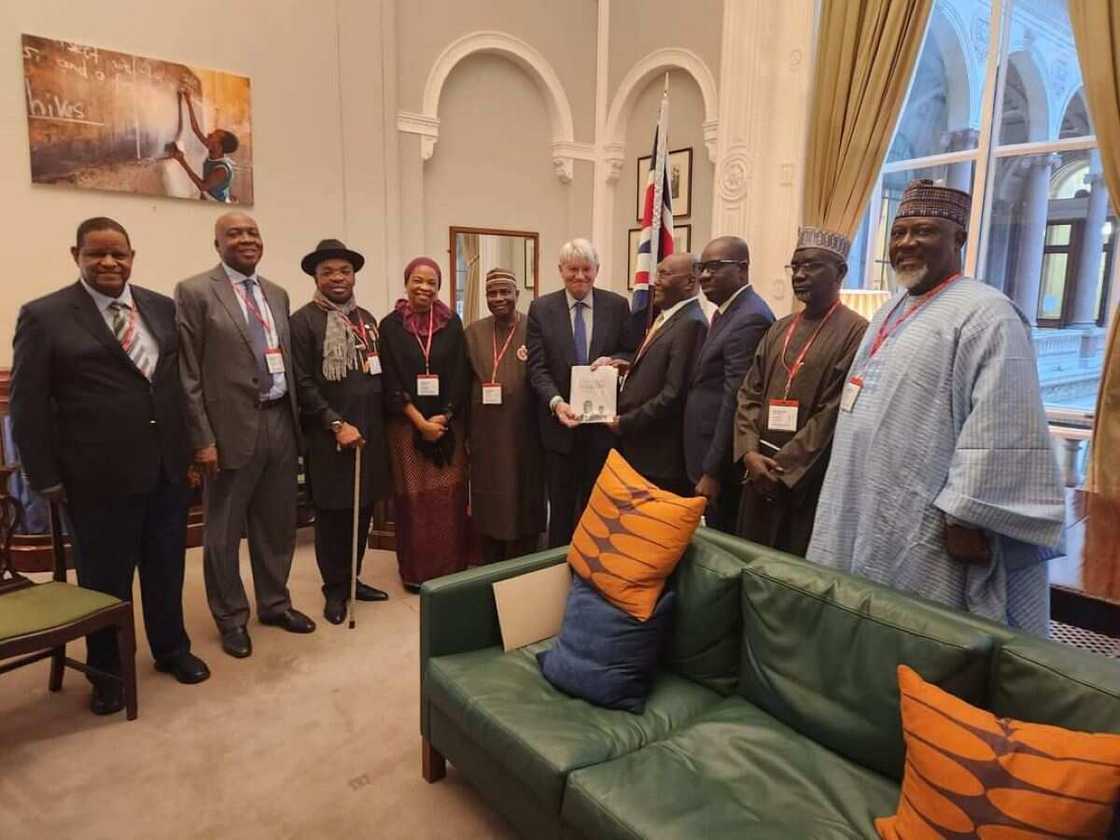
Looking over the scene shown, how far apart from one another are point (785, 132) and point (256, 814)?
177 inches

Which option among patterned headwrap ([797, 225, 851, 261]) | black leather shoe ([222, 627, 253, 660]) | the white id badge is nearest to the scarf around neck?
the white id badge

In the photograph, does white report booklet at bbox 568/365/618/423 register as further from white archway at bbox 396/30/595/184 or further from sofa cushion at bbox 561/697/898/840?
white archway at bbox 396/30/595/184

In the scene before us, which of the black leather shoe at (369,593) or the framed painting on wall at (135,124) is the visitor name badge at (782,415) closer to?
the black leather shoe at (369,593)

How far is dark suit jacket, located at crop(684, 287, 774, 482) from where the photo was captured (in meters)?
2.73

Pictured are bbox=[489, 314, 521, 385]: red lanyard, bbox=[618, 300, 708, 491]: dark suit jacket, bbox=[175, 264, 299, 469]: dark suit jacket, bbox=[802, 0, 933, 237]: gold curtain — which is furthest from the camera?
bbox=[802, 0, 933, 237]: gold curtain

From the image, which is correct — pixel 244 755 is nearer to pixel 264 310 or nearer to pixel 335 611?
pixel 335 611

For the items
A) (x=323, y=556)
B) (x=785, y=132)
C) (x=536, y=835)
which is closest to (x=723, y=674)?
(x=536, y=835)

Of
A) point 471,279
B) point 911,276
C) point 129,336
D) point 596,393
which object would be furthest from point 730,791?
point 471,279

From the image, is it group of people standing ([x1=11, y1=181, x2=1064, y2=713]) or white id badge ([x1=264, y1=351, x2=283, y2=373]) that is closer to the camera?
group of people standing ([x1=11, y1=181, x2=1064, y2=713])

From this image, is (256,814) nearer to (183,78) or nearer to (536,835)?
(536,835)

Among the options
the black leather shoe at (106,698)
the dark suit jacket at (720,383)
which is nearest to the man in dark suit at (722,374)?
the dark suit jacket at (720,383)

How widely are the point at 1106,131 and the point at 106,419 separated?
172 inches

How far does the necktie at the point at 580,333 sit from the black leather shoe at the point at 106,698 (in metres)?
2.14

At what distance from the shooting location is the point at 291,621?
3143mm
